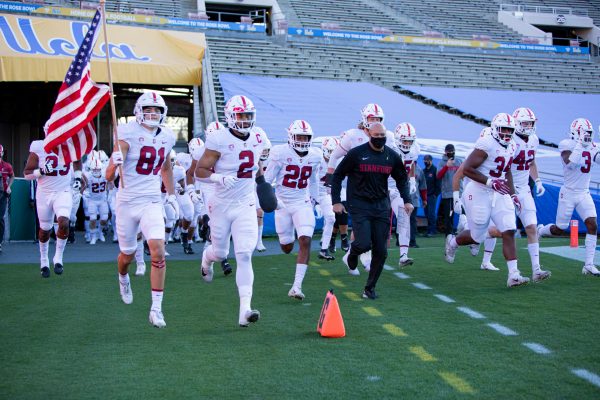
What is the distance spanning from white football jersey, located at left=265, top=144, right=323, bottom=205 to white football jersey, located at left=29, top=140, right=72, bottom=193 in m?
2.80

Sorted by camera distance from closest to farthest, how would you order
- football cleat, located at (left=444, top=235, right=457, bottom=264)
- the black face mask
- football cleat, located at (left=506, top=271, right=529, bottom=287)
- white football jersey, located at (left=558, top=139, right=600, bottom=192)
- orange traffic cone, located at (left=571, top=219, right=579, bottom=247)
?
the black face mask
football cleat, located at (left=506, top=271, right=529, bottom=287)
white football jersey, located at (left=558, top=139, right=600, bottom=192)
football cleat, located at (left=444, top=235, right=457, bottom=264)
orange traffic cone, located at (left=571, top=219, right=579, bottom=247)

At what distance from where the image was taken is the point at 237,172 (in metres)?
7.46

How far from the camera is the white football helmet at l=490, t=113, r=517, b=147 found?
29.8 ft

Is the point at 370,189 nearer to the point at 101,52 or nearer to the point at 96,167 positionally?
the point at 96,167

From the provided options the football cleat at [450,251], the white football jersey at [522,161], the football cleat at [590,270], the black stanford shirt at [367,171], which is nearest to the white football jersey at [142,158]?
the black stanford shirt at [367,171]

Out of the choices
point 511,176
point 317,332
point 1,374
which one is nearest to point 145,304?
point 317,332

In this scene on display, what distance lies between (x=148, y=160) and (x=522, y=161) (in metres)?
4.87

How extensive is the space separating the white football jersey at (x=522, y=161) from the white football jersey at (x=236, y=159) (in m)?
3.91

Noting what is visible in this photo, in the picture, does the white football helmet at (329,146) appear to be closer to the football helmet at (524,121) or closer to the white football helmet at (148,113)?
the football helmet at (524,121)

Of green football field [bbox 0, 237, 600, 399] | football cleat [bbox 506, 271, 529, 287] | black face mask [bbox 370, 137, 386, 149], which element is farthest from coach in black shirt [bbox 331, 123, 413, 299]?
football cleat [bbox 506, 271, 529, 287]

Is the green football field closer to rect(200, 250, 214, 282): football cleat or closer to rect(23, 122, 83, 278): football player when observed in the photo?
rect(200, 250, 214, 282): football cleat

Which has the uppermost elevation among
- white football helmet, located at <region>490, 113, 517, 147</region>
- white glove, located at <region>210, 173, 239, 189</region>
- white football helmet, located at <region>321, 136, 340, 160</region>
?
white football helmet, located at <region>490, 113, 517, 147</region>

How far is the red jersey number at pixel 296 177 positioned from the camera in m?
9.74

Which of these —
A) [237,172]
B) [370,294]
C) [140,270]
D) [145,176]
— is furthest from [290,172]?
[145,176]
